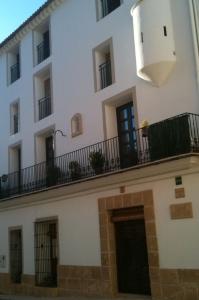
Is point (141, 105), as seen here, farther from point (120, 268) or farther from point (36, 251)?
point (36, 251)

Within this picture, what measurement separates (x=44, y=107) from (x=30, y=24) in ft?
13.2

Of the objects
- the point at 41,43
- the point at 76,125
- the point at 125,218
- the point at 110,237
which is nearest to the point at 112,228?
the point at 110,237

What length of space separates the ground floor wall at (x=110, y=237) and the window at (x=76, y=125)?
7.82ft

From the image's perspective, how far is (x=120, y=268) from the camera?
1357 centimetres

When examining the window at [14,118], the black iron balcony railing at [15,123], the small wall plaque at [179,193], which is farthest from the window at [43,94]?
the small wall plaque at [179,193]

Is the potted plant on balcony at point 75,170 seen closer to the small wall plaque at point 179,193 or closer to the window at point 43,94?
the window at point 43,94

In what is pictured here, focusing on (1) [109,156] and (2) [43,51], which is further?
(2) [43,51]

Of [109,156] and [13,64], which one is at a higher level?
[13,64]

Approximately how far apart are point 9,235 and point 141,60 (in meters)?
9.89

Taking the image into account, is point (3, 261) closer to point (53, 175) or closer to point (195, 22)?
point (53, 175)

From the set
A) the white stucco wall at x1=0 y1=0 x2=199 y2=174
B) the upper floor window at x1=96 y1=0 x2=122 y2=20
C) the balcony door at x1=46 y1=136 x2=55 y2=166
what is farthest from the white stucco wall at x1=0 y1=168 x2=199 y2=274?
the upper floor window at x1=96 y1=0 x2=122 y2=20

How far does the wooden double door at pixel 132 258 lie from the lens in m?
13.1

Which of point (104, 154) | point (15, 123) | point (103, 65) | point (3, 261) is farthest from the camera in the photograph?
point (15, 123)

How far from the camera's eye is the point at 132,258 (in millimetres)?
13461
